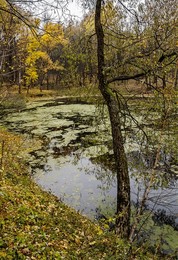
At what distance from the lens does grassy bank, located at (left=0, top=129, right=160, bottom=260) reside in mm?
4062

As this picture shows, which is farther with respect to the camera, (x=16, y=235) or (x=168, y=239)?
(x=168, y=239)

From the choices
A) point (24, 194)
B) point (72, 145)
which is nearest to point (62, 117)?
point (72, 145)

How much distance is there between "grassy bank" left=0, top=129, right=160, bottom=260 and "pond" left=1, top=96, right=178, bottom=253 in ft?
3.79

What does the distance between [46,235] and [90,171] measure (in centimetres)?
599

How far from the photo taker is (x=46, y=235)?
4.74 m

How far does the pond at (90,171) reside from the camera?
7.90 metres

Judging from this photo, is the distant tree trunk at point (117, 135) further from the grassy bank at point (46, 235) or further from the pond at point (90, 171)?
the grassy bank at point (46, 235)

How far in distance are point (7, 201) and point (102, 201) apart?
372 cm

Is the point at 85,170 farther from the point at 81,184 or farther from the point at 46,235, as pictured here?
the point at 46,235

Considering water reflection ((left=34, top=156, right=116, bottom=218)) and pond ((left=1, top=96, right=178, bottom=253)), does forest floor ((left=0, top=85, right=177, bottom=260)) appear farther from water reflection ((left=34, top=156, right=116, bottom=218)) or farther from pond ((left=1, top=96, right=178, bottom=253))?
water reflection ((left=34, top=156, right=116, bottom=218))

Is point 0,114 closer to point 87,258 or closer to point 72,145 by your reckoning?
point 72,145

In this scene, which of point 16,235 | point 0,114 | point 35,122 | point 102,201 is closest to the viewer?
point 16,235

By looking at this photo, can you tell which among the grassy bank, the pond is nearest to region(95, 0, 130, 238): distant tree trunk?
the pond

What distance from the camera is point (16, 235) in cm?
428
